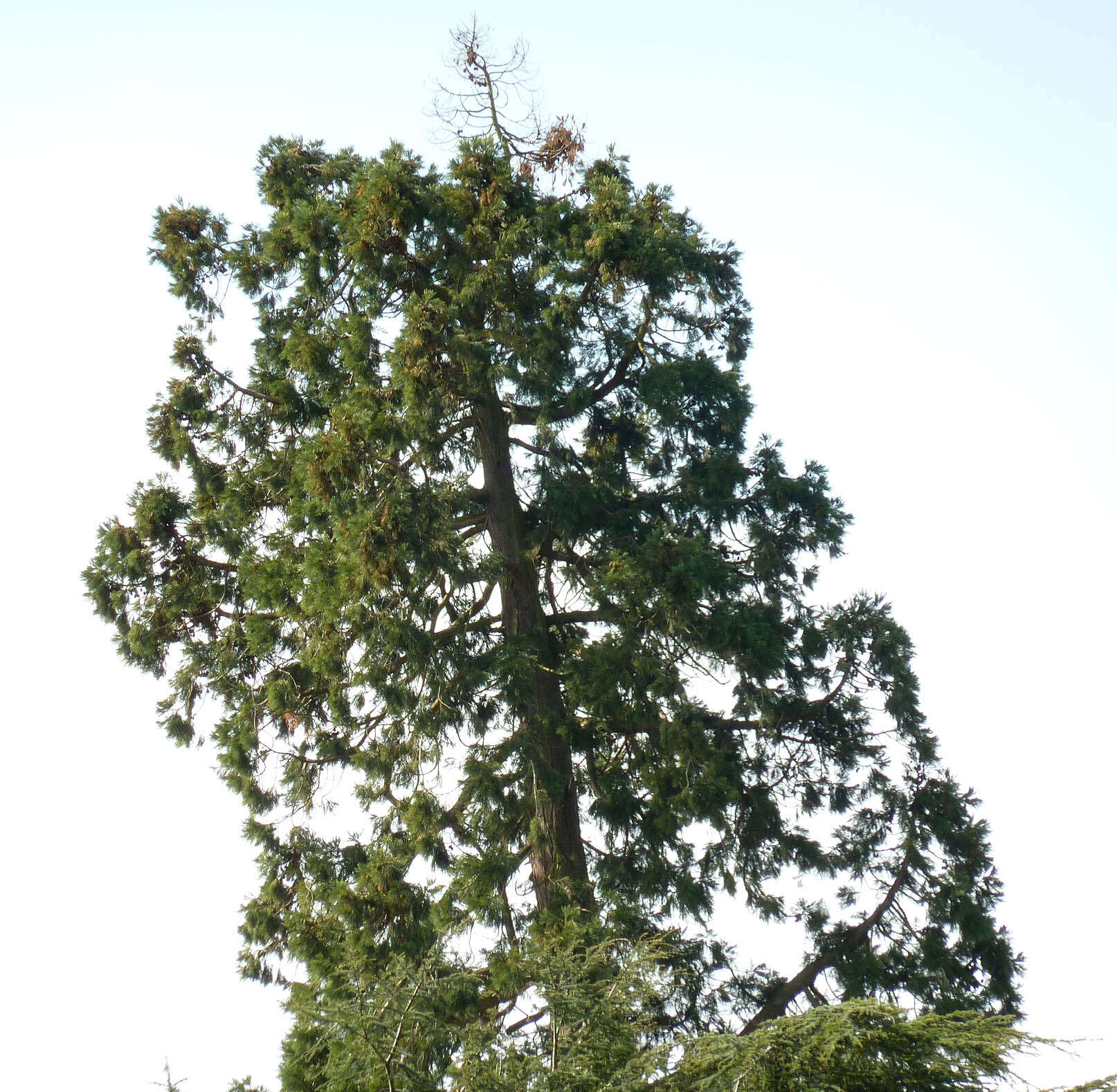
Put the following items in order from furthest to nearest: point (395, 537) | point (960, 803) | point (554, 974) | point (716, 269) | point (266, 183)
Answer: point (266, 183) < point (716, 269) < point (960, 803) < point (395, 537) < point (554, 974)

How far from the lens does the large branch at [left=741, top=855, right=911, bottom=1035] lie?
10.4m

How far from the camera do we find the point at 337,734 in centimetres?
1086

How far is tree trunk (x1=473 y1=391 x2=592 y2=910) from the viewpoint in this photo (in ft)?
33.0

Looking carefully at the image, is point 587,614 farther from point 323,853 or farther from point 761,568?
point 323,853

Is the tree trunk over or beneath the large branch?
over

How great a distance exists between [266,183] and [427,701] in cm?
620

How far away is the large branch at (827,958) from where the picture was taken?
34.0ft

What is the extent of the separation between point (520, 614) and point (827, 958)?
3931 mm

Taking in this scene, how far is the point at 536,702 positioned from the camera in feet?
35.2

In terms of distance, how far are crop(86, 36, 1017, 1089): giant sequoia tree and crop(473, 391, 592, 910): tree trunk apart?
31 mm

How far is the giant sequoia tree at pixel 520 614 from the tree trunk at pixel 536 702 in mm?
31

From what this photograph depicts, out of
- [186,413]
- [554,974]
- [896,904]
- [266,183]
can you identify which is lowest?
[554,974]

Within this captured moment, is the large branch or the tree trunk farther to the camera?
the large branch

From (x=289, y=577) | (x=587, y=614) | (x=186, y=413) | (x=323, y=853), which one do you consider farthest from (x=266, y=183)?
(x=323, y=853)
